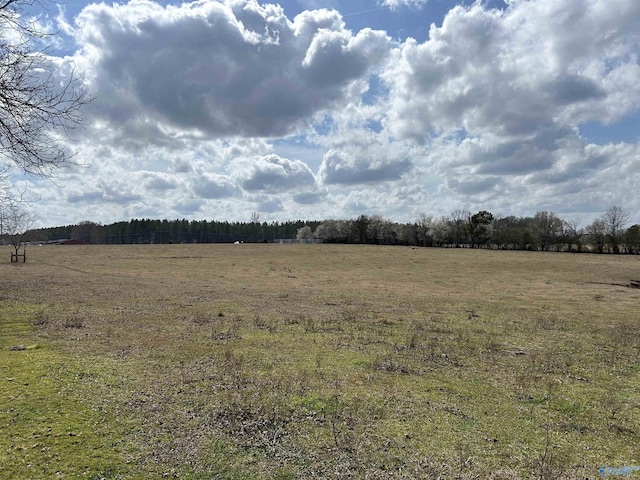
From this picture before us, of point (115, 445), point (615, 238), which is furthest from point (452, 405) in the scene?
point (615, 238)

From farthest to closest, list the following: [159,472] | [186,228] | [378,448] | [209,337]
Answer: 1. [186,228]
2. [209,337]
3. [378,448]
4. [159,472]

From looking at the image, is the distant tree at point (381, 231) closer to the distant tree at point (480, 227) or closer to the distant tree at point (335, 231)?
the distant tree at point (335, 231)

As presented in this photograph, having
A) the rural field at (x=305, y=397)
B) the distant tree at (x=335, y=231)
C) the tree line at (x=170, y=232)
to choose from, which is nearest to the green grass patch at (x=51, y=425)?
the rural field at (x=305, y=397)

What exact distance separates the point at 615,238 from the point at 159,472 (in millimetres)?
98643

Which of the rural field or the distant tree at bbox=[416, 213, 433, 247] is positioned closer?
the rural field

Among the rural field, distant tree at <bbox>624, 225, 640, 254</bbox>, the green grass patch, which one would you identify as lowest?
the rural field

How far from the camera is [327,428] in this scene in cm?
564

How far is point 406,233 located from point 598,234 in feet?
156

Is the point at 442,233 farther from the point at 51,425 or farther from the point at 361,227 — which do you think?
the point at 51,425

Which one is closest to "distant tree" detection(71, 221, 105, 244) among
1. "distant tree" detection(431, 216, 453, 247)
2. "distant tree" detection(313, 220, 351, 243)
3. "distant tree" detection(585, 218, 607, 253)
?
"distant tree" detection(313, 220, 351, 243)

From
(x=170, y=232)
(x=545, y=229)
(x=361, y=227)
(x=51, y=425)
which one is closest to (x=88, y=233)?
(x=170, y=232)

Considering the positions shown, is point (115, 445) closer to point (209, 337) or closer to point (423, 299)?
point (209, 337)

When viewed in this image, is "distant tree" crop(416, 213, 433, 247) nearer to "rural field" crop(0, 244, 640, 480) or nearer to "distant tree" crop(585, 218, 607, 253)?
"distant tree" crop(585, 218, 607, 253)

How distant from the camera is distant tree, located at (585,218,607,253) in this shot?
82.1 metres
